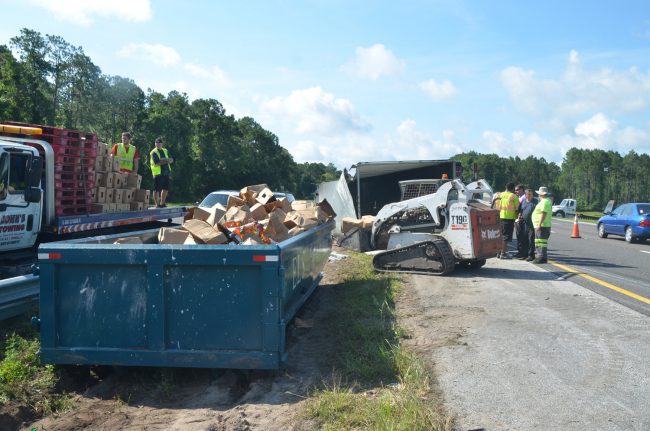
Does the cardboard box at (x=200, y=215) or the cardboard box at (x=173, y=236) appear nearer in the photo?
the cardboard box at (x=173, y=236)

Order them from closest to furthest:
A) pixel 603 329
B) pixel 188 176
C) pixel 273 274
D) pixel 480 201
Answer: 1. pixel 273 274
2. pixel 603 329
3. pixel 480 201
4. pixel 188 176

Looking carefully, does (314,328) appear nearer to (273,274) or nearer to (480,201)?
(273,274)

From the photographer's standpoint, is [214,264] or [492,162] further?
[492,162]

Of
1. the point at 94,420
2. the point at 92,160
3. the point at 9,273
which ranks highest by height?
the point at 92,160

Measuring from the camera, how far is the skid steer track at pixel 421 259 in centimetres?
1024

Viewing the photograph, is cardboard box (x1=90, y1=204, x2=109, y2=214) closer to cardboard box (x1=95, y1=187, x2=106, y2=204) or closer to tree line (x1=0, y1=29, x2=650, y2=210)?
cardboard box (x1=95, y1=187, x2=106, y2=204)

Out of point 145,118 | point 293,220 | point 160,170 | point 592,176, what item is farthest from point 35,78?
point 592,176

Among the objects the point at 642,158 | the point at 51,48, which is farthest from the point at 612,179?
the point at 51,48

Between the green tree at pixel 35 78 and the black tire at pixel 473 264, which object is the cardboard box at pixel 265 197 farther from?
the green tree at pixel 35 78

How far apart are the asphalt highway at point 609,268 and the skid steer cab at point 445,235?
5.19 ft

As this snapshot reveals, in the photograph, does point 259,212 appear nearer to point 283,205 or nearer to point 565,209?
point 283,205

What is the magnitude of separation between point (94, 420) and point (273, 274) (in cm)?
180

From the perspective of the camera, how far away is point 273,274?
15.9 ft

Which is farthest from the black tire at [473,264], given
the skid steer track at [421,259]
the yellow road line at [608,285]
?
the yellow road line at [608,285]
